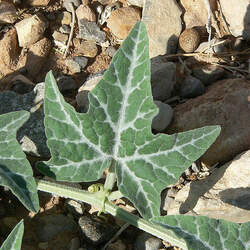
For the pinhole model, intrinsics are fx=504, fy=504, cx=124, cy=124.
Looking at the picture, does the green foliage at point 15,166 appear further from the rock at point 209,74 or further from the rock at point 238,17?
the rock at point 238,17

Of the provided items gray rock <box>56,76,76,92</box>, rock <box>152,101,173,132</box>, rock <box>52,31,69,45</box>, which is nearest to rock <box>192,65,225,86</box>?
rock <box>152,101,173,132</box>

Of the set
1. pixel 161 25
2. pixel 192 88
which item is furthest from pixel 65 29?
pixel 192 88

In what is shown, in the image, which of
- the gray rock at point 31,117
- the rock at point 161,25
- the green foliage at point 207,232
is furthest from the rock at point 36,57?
the green foliage at point 207,232

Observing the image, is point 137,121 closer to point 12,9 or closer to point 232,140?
point 232,140

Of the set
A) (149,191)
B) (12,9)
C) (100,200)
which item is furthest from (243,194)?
(12,9)

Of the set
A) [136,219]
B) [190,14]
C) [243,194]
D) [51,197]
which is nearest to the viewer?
[136,219]

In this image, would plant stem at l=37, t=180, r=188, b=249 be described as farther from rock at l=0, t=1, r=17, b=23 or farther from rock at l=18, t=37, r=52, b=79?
rock at l=0, t=1, r=17, b=23
